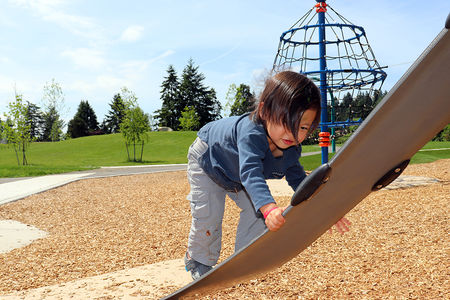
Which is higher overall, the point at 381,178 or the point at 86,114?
the point at 86,114

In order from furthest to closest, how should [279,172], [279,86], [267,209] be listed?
[279,172] → [279,86] → [267,209]

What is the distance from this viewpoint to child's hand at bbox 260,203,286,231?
5.82 ft

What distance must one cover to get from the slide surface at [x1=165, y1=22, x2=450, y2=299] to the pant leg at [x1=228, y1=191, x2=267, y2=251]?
56 cm

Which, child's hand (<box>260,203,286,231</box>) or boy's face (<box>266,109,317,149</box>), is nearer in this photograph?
child's hand (<box>260,203,286,231</box>)

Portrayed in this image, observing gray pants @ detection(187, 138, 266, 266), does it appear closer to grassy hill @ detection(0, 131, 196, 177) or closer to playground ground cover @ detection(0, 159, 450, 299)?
playground ground cover @ detection(0, 159, 450, 299)

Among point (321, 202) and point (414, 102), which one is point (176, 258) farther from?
point (414, 102)

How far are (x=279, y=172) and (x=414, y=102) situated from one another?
117cm

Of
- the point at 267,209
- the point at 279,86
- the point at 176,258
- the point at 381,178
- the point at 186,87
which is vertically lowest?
the point at 176,258

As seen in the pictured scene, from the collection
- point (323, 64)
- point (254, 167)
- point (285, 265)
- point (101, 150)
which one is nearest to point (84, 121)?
point (101, 150)

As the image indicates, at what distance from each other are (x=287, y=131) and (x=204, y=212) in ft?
3.04

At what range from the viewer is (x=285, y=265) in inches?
124

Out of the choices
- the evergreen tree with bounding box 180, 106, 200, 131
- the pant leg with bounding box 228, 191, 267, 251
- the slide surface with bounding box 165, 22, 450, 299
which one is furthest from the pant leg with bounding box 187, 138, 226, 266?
the evergreen tree with bounding box 180, 106, 200, 131

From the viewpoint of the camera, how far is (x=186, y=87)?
209 feet

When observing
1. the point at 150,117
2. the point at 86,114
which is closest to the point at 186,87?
the point at 150,117
